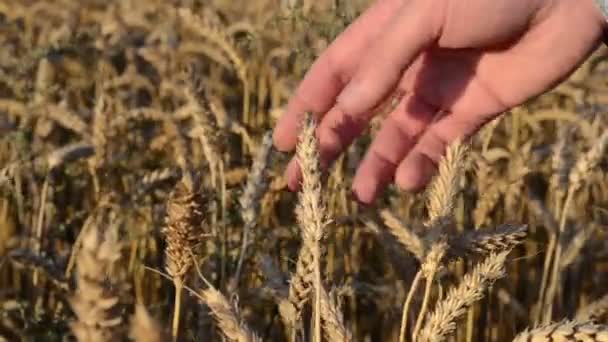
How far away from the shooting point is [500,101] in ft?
4.94

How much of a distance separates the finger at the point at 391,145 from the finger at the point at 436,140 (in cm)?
2

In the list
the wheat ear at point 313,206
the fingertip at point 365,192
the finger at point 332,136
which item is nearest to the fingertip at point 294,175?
the finger at point 332,136

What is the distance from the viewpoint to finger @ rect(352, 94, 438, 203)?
1440 millimetres

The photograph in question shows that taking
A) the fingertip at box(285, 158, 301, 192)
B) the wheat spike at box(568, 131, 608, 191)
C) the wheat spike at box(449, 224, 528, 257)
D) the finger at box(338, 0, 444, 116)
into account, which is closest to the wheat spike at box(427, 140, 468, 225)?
the wheat spike at box(449, 224, 528, 257)

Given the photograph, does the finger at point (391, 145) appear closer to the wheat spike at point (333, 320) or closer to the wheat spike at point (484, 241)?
the wheat spike at point (484, 241)

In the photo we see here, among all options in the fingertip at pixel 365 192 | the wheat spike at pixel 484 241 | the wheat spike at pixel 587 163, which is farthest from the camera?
the wheat spike at pixel 587 163

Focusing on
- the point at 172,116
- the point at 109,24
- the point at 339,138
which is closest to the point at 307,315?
the point at 339,138

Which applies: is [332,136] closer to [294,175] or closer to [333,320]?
[294,175]

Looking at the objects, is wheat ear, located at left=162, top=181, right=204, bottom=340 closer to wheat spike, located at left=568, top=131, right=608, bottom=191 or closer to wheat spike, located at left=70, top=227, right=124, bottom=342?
wheat spike, located at left=70, top=227, right=124, bottom=342

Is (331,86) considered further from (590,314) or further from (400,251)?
(590,314)

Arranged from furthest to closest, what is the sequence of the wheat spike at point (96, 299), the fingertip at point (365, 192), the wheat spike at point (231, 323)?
the fingertip at point (365, 192) → the wheat spike at point (231, 323) → the wheat spike at point (96, 299)

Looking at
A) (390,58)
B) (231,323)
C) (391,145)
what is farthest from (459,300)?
(391,145)

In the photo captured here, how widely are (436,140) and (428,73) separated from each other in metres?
0.11

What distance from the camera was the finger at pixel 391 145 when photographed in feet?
4.73
